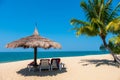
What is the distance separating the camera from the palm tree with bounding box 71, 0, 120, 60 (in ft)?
45.1

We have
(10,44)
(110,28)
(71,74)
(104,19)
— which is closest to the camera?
(71,74)

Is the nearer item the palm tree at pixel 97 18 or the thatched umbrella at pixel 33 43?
the thatched umbrella at pixel 33 43

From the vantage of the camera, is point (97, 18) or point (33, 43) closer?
point (33, 43)

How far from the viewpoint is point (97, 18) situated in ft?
46.8

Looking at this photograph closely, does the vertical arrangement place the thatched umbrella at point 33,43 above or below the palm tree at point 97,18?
below

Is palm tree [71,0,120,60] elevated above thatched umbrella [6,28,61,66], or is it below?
above

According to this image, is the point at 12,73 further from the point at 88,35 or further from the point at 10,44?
the point at 88,35

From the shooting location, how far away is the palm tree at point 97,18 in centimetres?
1373

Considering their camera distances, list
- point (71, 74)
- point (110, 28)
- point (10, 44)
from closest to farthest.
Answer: point (71, 74)
point (10, 44)
point (110, 28)

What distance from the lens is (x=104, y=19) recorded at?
14.5m

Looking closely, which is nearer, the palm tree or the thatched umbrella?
the thatched umbrella

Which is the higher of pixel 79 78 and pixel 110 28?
pixel 110 28

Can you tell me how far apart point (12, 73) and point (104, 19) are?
6.92 metres

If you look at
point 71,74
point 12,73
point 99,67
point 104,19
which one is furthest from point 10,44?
point 104,19
